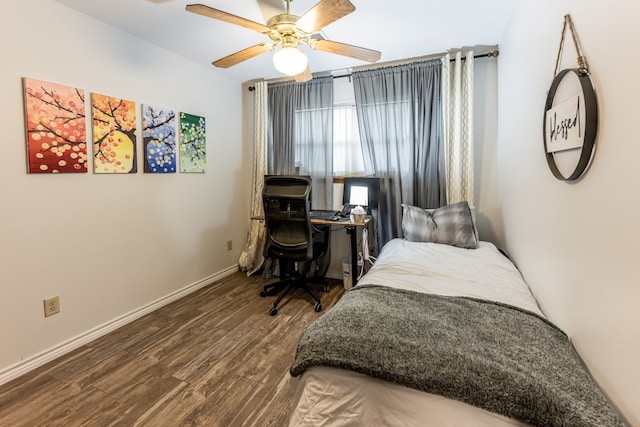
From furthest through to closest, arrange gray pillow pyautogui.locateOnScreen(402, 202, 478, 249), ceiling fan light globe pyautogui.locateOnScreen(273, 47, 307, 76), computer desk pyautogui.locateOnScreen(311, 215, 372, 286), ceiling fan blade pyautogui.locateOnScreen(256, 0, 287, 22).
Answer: computer desk pyautogui.locateOnScreen(311, 215, 372, 286) → gray pillow pyautogui.locateOnScreen(402, 202, 478, 249) → ceiling fan blade pyautogui.locateOnScreen(256, 0, 287, 22) → ceiling fan light globe pyautogui.locateOnScreen(273, 47, 307, 76)

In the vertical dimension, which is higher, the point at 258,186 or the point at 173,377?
the point at 258,186

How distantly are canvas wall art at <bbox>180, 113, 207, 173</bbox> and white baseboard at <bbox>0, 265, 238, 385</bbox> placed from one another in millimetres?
1252

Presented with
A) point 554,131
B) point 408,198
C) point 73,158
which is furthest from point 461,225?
point 73,158

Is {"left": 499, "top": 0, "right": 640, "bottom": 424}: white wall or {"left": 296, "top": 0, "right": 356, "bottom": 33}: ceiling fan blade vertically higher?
{"left": 296, "top": 0, "right": 356, "bottom": 33}: ceiling fan blade

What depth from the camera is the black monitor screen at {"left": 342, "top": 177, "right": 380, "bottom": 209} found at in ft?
10.2

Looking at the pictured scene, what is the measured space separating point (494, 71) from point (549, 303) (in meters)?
2.24

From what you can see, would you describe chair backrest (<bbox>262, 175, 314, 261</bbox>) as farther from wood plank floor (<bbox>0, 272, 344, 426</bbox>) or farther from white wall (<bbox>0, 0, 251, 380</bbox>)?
white wall (<bbox>0, 0, 251, 380</bbox>)

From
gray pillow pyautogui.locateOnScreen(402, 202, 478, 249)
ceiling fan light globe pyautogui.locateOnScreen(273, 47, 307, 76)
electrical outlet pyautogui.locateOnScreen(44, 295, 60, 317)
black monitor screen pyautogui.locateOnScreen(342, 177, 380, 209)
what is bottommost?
electrical outlet pyautogui.locateOnScreen(44, 295, 60, 317)

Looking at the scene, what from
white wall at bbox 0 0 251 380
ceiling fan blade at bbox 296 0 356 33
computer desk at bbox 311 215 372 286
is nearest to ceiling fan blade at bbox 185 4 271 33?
ceiling fan blade at bbox 296 0 356 33

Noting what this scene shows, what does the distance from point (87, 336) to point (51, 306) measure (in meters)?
0.36

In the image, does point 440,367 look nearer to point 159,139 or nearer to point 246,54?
point 246,54

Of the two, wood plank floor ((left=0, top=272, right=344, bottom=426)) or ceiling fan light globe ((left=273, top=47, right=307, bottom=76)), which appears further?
ceiling fan light globe ((left=273, top=47, right=307, bottom=76))

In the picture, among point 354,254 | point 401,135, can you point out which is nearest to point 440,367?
point 354,254

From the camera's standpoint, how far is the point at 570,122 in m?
1.18
